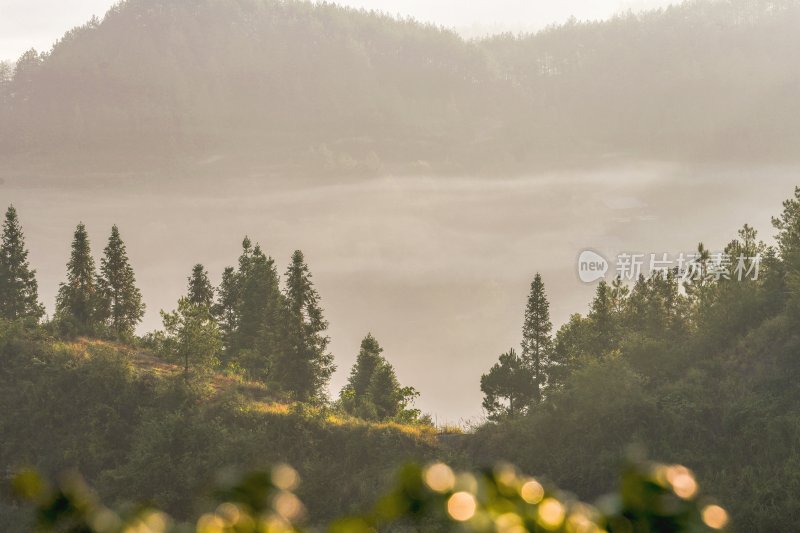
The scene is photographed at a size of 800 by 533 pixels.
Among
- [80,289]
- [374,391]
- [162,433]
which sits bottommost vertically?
[162,433]

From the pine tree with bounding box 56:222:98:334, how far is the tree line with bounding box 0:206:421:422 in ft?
0.37

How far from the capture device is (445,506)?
10.9 feet

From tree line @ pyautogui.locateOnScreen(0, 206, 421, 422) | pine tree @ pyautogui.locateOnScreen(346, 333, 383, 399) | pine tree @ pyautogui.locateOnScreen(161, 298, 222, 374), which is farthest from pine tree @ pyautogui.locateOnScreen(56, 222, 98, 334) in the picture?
pine tree @ pyautogui.locateOnScreen(346, 333, 383, 399)

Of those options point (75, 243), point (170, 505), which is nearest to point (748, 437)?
point (170, 505)

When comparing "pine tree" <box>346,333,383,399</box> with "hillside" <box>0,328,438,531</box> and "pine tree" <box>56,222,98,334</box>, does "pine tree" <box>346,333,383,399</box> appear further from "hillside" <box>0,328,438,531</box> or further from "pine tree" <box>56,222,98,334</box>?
"pine tree" <box>56,222,98,334</box>

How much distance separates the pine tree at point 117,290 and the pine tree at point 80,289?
4.21 feet

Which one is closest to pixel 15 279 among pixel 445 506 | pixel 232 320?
pixel 232 320

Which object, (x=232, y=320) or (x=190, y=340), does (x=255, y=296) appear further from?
(x=190, y=340)

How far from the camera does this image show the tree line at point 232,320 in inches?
2970

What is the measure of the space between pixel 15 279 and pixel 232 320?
26410mm

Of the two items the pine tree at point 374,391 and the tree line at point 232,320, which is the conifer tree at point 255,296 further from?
the pine tree at point 374,391

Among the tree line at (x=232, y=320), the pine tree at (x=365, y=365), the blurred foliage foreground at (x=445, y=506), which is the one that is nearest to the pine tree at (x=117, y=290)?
the tree line at (x=232, y=320)

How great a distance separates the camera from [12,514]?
198 ft

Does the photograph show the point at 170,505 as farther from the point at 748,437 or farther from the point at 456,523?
the point at 456,523
